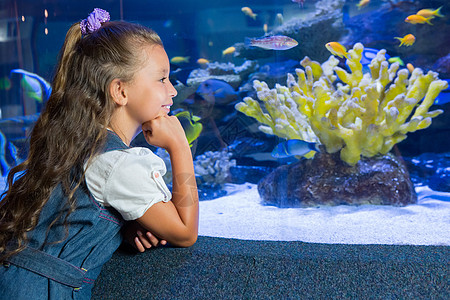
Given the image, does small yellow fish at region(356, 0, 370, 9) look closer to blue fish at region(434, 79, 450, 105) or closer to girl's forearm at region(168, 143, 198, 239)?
blue fish at region(434, 79, 450, 105)

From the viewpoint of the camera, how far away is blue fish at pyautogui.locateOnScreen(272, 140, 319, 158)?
2.39 meters

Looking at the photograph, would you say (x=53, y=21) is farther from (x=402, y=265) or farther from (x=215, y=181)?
(x=402, y=265)

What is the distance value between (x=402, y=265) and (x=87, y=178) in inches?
37.8

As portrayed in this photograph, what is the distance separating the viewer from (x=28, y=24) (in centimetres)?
291

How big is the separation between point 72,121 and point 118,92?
0.58 ft

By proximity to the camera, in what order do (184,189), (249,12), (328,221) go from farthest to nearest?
1. (249,12)
2. (328,221)
3. (184,189)

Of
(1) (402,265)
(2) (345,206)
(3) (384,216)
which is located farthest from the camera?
(2) (345,206)

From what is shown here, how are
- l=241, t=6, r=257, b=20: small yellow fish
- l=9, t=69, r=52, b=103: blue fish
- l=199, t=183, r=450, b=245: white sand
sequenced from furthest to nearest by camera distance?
l=9, t=69, r=52, b=103: blue fish
l=241, t=6, r=257, b=20: small yellow fish
l=199, t=183, r=450, b=245: white sand

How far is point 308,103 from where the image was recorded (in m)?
2.45

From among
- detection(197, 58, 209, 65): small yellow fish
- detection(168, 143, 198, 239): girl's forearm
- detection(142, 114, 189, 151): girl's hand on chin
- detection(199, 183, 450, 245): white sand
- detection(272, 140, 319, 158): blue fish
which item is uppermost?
detection(197, 58, 209, 65): small yellow fish

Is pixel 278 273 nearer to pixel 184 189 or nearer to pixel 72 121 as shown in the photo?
pixel 184 189

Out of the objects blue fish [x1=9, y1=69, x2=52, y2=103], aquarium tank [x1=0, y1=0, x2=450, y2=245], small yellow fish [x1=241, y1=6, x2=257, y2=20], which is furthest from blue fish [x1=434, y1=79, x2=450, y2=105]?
blue fish [x1=9, y1=69, x2=52, y2=103]

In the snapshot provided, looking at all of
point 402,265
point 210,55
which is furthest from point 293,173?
point 402,265

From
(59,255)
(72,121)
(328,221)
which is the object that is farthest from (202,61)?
(59,255)
